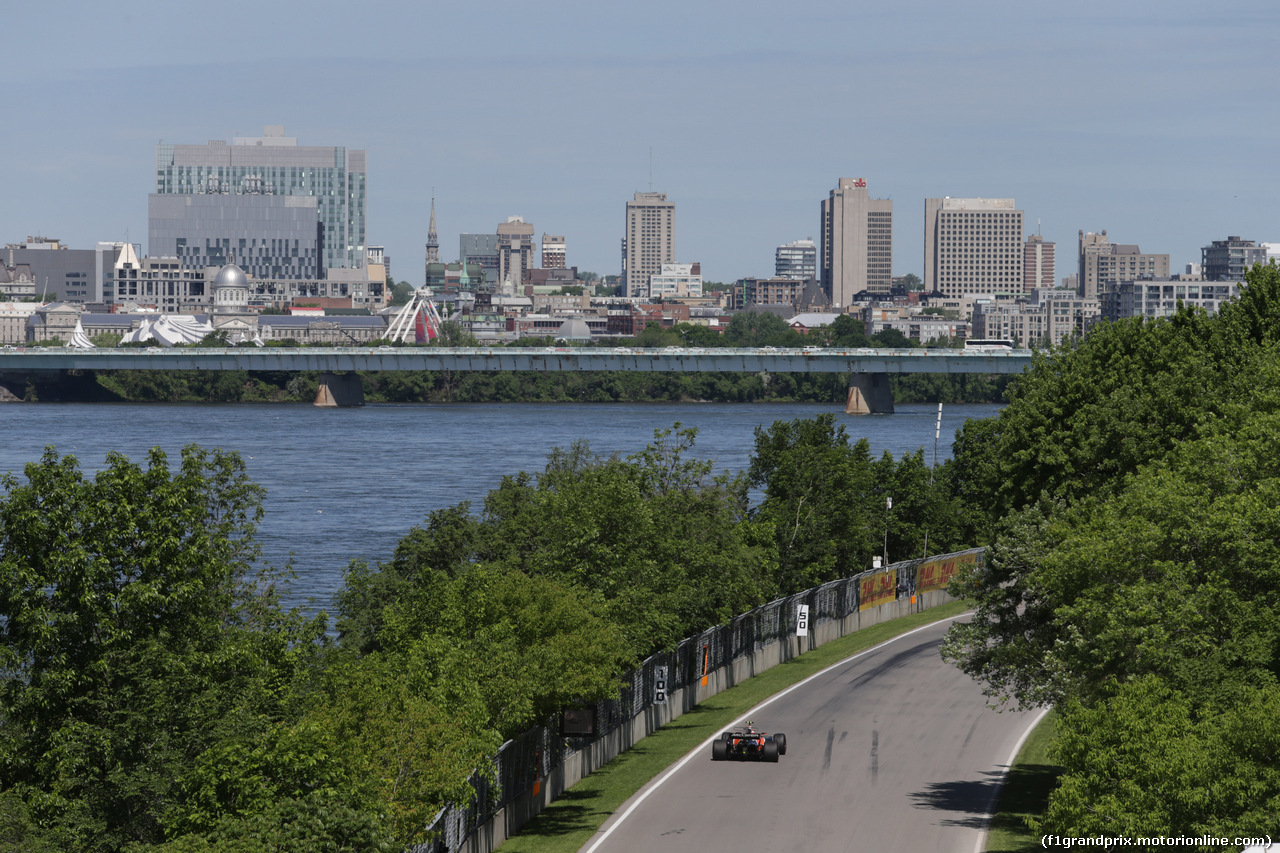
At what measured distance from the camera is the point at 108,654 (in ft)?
96.4

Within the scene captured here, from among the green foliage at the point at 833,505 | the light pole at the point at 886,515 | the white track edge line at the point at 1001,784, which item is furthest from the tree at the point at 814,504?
the white track edge line at the point at 1001,784

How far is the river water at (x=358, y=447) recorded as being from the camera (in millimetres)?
87062

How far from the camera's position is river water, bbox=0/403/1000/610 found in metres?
87.1

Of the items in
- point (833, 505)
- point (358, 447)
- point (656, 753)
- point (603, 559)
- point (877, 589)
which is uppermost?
point (603, 559)

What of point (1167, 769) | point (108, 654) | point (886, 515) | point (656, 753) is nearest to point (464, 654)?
point (108, 654)

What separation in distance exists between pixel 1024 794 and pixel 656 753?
33.9 feet

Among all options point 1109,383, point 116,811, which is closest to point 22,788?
point 116,811

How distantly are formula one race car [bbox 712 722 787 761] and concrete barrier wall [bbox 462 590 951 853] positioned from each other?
11.3ft

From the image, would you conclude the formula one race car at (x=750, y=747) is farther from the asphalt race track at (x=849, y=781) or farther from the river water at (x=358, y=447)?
the river water at (x=358, y=447)

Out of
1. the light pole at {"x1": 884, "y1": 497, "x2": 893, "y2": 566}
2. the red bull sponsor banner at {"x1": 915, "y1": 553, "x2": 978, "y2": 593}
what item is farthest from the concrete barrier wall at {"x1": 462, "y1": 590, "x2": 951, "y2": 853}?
the light pole at {"x1": 884, "y1": 497, "x2": 893, "y2": 566}

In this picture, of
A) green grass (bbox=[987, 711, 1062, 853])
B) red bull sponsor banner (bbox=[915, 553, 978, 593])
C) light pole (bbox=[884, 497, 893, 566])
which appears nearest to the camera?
green grass (bbox=[987, 711, 1062, 853])

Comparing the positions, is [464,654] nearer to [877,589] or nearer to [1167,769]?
[1167,769]

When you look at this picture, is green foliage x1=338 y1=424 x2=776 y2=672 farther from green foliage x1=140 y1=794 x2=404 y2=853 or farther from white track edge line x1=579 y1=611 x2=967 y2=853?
green foliage x1=140 y1=794 x2=404 y2=853

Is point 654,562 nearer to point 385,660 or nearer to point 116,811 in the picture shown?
point 385,660
